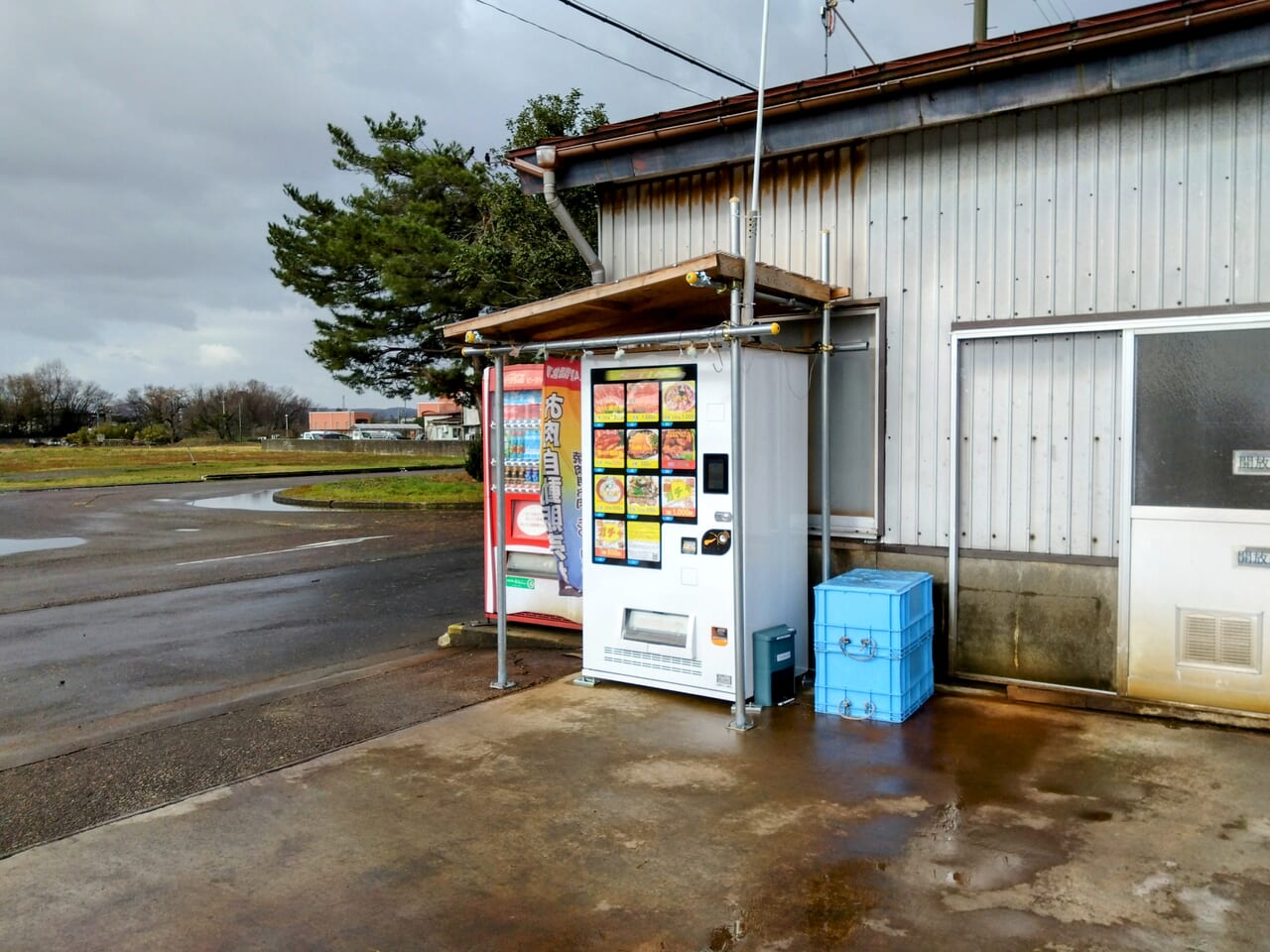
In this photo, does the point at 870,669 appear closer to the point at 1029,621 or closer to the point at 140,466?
the point at 1029,621

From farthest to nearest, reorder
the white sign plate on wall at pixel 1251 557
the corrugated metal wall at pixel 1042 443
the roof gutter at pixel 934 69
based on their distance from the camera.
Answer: the corrugated metal wall at pixel 1042 443 < the white sign plate on wall at pixel 1251 557 < the roof gutter at pixel 934 69

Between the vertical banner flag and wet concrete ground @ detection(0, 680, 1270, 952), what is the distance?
7.78ft

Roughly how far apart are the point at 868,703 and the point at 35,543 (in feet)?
53.7

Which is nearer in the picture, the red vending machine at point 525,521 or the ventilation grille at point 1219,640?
the ventilation grille at point 1219,640

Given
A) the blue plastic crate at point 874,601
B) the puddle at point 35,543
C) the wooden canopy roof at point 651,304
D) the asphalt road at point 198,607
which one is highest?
the wooden canopy roof at point 651,304

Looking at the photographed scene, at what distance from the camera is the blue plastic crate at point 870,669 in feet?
18.2

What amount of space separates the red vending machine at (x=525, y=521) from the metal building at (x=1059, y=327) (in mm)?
2418

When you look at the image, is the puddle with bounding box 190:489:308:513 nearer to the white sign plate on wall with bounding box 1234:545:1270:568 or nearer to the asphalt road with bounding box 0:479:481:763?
the asphalt road with bounding box 0:479:481:763

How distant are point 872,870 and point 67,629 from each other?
8955 mm

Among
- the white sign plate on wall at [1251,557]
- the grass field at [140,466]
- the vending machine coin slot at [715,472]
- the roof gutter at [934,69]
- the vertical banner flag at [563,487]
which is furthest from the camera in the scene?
the grass field at [140,466]

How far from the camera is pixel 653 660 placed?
6.23 m

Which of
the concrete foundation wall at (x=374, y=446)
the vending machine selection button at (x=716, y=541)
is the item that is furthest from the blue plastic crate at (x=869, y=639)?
the concrete foundation wall at (x=374, y=446)

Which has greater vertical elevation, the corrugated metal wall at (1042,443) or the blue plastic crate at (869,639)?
the corrugated metal wall at (1042,443)

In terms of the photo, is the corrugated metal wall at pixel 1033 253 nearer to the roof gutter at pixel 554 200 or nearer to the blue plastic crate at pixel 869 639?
the blue plastic crate at pixel 869 639
